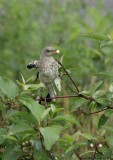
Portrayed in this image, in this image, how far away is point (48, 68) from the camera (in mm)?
3871

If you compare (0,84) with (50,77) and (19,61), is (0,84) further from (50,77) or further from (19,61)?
(19,61)

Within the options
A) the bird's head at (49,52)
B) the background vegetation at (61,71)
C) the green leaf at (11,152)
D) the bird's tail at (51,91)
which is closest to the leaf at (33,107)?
the background vegetation at (61,71)

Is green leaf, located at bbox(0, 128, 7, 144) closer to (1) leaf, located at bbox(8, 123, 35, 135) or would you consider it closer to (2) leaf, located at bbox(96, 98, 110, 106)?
(1) leaf, located at bbox(8, 123, 35, 135)

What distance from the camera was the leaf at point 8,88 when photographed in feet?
9.87

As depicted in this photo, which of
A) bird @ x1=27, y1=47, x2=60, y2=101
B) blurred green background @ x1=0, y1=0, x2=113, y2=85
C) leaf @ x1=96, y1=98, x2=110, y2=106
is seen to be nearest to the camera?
leaf @ x1=96, y1=98, x2=110, y2=106

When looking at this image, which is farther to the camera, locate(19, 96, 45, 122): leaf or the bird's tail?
the bird's tail

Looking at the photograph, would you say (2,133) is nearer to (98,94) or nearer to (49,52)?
(98,94)

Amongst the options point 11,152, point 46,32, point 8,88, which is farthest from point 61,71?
point 46,32

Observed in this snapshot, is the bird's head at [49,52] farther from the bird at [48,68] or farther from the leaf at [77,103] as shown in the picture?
the leaf at [77,103]

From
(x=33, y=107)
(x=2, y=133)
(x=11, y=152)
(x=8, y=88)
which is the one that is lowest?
(x=11, y=152)

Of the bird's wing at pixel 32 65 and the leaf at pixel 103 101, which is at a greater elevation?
the bird's wing at pixel 32 65

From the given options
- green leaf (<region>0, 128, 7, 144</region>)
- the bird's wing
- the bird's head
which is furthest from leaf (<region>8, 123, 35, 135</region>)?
the bird's head

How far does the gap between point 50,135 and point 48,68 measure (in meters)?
1.14

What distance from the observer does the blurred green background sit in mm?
7594
